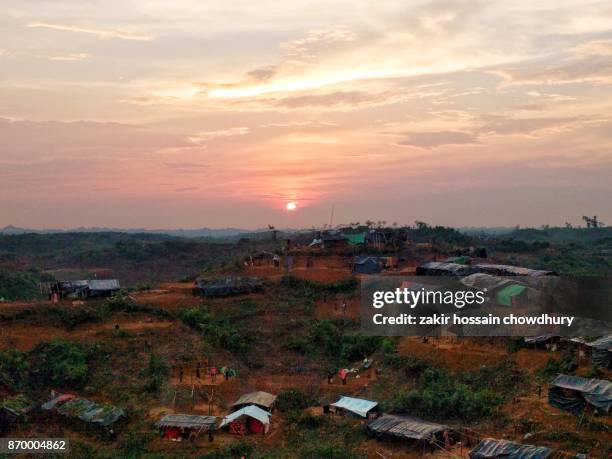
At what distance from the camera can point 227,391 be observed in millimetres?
26891

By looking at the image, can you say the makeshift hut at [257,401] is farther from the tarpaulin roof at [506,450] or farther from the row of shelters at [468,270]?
the row of shelters at [468,270]

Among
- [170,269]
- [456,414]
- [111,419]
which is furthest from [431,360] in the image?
[170,269]

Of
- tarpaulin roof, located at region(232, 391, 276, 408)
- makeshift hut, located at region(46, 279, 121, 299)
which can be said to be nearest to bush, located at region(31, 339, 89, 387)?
tarpaulin roof, located at region(232, 391, 276, 408)

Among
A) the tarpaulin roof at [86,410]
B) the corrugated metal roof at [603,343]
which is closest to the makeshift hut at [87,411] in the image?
the tarpaulin roof at [86,410]

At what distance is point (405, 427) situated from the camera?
21.0m

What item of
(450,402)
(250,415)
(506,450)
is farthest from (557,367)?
(250,415)

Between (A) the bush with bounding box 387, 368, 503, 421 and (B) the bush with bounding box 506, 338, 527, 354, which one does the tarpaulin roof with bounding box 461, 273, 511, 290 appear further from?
(A) the bush with bounding box 387, 368, 503, 421

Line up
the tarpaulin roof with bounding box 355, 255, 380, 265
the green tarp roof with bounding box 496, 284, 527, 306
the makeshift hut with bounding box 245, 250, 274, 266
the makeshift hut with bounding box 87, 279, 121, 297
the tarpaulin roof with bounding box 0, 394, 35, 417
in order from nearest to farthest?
1. the tarpaulin roof with bounding box 0, 394, 35, 417
2. the green tarp roof with bounding box 496, 284, 527, 306
3. the makeshift hut with bounding box 87, 279, 121, 297
4. the tarpaulin roof with bounding box 355, 255, 380, 265
5. the makeshift hut with bounding box 245, 250, 274, 266

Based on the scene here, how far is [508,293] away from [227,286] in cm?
1955

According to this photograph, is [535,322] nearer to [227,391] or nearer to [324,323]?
[324,323]

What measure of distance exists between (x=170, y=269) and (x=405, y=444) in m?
60.2

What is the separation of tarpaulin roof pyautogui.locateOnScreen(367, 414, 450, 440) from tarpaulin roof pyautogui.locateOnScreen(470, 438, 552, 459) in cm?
193

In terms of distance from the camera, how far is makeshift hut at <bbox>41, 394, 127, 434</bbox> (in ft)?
74.4

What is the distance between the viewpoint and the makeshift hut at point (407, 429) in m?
20.2
